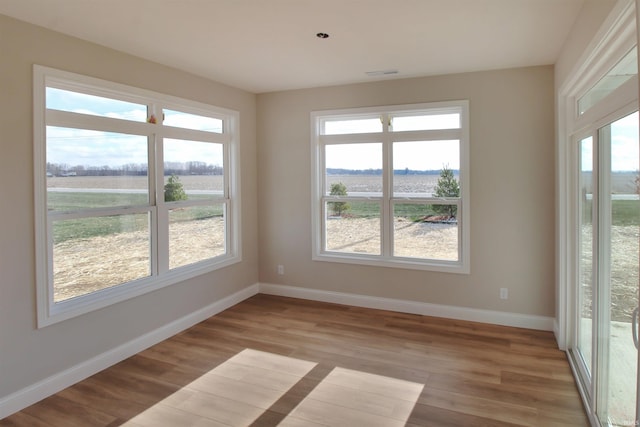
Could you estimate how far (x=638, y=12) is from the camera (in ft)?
4.87

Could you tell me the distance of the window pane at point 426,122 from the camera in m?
4.20

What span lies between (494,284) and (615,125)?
233 centimetres

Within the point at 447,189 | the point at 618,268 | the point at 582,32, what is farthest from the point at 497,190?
the point at 618,268

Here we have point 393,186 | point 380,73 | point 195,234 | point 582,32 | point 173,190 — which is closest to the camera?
point 582,32

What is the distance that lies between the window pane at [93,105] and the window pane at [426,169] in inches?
105

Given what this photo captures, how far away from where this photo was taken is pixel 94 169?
10.4 ft

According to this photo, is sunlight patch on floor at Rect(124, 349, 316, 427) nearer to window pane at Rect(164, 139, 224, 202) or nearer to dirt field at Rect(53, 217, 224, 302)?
dirt field at Rect(53, 217, 224, 302)

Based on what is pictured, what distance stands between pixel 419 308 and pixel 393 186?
1.39m

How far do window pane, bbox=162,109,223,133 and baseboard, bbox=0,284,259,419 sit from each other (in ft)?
6.32

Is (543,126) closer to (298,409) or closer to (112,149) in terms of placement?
(298,409)

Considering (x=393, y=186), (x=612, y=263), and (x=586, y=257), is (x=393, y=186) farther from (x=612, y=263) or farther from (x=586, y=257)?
(x=612, y=263)

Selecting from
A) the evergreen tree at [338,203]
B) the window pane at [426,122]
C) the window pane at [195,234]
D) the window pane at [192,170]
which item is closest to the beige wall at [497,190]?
the window pane at [426,122]

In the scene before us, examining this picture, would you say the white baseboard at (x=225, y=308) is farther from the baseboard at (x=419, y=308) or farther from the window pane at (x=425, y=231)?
the window pane at (x=425, y=231)

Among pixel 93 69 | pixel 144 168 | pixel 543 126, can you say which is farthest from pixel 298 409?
pixel 543 126
